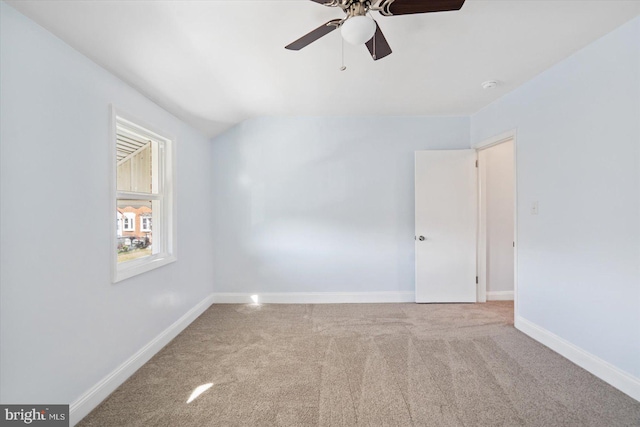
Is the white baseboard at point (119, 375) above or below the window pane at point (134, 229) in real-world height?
below

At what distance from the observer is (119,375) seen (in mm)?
2016

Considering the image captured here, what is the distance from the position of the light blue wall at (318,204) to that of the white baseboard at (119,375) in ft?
3.44

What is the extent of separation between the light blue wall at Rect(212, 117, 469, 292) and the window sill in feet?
3.61

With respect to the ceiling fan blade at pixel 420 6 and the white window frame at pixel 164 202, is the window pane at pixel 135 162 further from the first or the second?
the ceiling fan blade at pixel 420 6

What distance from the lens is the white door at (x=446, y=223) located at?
365cm

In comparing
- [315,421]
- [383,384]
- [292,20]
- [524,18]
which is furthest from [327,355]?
[524,18]

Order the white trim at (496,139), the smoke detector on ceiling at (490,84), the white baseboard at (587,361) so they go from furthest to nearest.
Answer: the white trim at (496,139), the smoke detector on ceiling at (490,84), the white baseboard at (587,361)

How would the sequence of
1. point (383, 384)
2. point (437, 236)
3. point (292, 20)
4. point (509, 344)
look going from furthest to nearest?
point (437, 236) → point (509, 344) → point (383, 384) → point (292, 20)

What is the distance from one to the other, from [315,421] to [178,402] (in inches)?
36.5

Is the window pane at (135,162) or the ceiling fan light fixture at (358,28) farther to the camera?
the window pane at (135,162)

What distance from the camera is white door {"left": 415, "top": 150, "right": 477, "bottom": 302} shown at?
3.65 metres

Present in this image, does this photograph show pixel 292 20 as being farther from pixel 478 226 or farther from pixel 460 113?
pixel 478 226

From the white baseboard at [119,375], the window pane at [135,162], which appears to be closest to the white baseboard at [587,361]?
the white baseboard at [119,375]

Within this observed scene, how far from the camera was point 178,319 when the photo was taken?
289 cm
